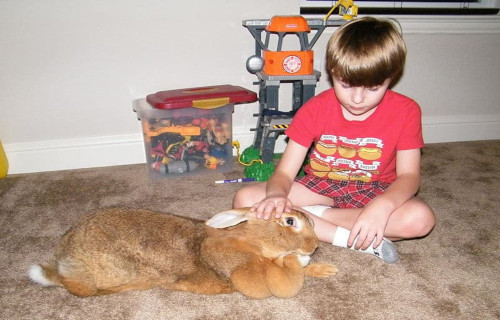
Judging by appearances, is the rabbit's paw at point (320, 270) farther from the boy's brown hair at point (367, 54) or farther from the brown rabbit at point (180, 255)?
the boy's brown hair at point (367, 54)

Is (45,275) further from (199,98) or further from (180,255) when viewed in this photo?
(199,98)

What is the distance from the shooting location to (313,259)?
42.1 inches

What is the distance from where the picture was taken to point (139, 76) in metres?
1.73

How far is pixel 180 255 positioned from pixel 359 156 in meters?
0.58

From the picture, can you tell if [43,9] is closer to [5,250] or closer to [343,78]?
[5,250]

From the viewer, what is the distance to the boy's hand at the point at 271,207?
2.93 ft

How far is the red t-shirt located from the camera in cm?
109

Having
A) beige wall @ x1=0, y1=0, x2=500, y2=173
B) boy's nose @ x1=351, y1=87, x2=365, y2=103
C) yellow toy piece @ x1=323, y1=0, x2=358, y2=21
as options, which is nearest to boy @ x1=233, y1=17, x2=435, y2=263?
boy's nose @ x1=351, y1=87, x2=365, y2=103

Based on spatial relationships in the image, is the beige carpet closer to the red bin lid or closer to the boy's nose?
the red bin lid

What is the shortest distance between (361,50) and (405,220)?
0.46 metres

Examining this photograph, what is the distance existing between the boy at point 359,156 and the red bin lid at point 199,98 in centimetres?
48

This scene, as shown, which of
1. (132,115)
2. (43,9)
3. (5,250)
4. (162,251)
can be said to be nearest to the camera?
(162,251)

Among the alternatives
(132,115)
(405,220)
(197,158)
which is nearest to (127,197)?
(197,158)

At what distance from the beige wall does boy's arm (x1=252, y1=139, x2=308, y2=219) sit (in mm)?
766
